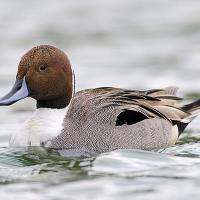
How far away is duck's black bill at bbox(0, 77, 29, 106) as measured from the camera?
961 cm

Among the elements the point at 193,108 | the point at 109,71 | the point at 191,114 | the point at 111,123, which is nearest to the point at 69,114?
the point at 111,123

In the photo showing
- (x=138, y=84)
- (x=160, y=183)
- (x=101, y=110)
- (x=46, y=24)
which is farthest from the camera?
(x=46, y=24)

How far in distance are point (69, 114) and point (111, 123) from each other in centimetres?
46

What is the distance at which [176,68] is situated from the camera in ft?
47.8

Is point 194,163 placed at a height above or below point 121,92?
below

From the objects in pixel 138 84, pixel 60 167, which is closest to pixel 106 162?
pixel 60 167

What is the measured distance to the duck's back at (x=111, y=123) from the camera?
31.8ft

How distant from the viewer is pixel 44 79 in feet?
32.0

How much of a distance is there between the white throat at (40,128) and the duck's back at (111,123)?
0.07 metres

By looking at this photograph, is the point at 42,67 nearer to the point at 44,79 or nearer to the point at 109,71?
the point at 44,79

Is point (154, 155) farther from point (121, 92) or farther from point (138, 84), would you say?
point (138, 84)

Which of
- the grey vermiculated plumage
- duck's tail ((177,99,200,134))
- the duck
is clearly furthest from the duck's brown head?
duck's tail ((177,99,200,134))

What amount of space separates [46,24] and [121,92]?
279 inches

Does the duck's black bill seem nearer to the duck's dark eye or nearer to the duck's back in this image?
the duck's dark eye
